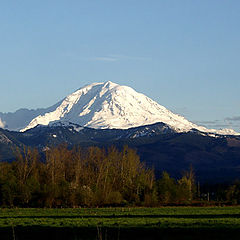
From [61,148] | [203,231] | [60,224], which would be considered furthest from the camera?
[61,148]

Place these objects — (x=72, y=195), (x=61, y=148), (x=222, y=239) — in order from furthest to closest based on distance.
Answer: (x=61, y=148)
(x=72, y=195)
(x=222, y=239)

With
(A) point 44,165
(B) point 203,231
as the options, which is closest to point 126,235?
(B) point 203,231

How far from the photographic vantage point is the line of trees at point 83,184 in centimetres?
10712

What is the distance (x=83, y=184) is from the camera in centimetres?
11944

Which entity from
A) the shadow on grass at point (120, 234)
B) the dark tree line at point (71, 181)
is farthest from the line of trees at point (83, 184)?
the shadow on grass at point (120, 234)

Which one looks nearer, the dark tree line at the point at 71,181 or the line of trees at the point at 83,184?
the dark tree line at the point at 71,181

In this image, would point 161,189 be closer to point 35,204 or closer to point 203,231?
point 35,204

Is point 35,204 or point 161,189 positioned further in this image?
point 161,189

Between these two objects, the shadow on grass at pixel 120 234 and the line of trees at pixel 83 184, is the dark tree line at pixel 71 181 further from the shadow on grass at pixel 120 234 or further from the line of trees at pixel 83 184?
the shadow on grass at pixel 120 234

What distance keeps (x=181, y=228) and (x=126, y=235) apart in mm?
5190

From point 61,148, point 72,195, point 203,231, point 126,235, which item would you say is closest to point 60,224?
point 126,235

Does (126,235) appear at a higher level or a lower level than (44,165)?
lower

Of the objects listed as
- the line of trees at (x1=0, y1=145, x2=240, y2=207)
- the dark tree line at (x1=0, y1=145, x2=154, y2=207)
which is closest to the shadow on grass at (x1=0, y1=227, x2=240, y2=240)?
the dark tree line at (x1=0, y1=145, x2=154, y2=207)

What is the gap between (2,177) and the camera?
375ft
